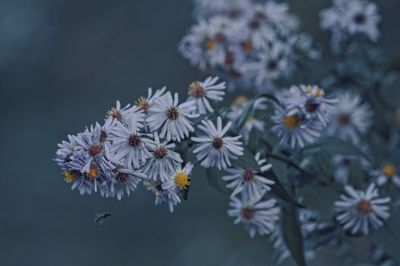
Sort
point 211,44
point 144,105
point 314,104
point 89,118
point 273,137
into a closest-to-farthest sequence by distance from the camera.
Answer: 1. point 144,105
2. point 314,104
3. point 273,137
4. point 211,44
5. point 89,118

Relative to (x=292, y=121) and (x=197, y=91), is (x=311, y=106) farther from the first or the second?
(x=197, y=91)

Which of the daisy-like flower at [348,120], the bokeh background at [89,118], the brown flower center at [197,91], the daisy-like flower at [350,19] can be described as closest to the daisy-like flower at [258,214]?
the brown flower center at [197,91]

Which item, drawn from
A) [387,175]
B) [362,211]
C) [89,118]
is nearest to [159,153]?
[362,211]

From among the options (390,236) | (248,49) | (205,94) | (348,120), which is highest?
(248,49)

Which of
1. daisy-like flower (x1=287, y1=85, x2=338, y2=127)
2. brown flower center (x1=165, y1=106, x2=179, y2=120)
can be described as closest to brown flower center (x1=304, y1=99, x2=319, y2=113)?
daisy-like flower (x1=287, y1=85, x2=338, y2=127)

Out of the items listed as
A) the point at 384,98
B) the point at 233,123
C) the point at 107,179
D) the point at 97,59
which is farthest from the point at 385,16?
the point at 107,179

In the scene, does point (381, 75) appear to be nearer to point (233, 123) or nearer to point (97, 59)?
point (233, 123)
